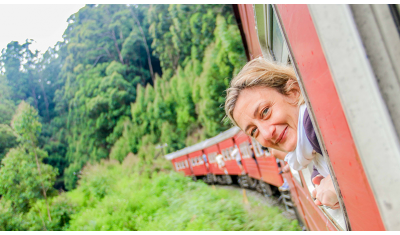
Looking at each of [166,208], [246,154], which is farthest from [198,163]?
[246,154]

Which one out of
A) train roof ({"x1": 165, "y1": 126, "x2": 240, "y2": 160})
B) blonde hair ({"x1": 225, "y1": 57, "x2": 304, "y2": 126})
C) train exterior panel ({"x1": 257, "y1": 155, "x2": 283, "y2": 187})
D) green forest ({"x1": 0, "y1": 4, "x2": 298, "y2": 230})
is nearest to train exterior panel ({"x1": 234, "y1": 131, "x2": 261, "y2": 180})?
train roof ({"x1": 165, "y1": 126, "x2": 240, "y2": 160})

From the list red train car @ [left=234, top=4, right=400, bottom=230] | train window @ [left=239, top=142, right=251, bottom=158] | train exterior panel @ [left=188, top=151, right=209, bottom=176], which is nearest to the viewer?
red train car @ [left=234, top=4, right=400, bottom=230]

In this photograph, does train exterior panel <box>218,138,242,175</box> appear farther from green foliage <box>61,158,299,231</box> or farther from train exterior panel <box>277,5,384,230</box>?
train exterior panel <box>277,5,384,230</box>

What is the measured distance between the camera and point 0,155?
8625mm

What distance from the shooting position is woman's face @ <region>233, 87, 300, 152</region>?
37.9 inches

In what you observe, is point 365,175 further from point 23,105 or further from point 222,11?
point 222,11

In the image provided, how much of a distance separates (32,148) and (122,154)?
49.8 ft

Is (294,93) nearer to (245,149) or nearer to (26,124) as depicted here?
(245,149)

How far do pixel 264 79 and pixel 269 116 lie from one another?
0.53ft

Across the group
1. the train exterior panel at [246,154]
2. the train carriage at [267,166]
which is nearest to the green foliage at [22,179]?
the train exterior panel at [246,154]

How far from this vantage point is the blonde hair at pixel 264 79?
104 cm

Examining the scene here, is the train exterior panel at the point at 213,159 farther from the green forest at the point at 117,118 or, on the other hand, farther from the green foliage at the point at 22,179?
the green foliage at the point at 22,179

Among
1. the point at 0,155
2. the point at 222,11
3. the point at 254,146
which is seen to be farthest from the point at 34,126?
the point at 222,11

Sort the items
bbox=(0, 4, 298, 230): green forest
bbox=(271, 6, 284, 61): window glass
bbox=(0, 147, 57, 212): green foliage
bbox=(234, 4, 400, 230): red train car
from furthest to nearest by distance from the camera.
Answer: bbox=(0, 4, 298, 230): green forest, bbox=(0, 147, 57, 212): green foliage, bbox=(271, 6, 284, 61): window glass, bbox=(234, 4, 400, 230): red train car
